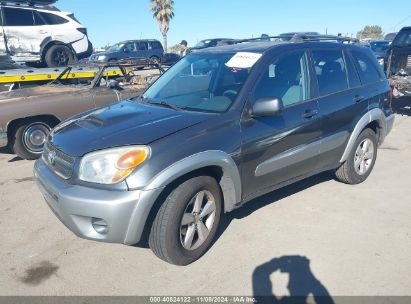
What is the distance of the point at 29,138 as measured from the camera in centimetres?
587

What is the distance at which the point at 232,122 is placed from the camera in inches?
121

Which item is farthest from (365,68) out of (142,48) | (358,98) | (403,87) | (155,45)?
(155,45)

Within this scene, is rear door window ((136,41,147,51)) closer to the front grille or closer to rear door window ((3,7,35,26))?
rear door window ((3,7,35,26))

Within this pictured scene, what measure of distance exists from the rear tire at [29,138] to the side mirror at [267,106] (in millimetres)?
4167

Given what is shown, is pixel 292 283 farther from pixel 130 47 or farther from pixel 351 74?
pixel 130 47

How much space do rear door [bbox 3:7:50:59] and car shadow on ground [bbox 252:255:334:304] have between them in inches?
369

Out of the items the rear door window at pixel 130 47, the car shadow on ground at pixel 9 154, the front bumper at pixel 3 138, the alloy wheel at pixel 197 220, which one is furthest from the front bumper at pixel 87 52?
the rear door window at pixel 130 47

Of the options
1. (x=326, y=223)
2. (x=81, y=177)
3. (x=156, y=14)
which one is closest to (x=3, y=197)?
(x=81, y=177)

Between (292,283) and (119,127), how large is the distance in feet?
6.01

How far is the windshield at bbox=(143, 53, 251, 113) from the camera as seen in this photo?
10.9 feet

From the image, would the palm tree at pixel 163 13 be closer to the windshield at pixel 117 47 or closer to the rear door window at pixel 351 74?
the windshield at pixel 117 47

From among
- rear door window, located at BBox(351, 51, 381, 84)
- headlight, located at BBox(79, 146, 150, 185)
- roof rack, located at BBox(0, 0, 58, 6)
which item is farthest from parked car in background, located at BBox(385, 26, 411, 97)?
roof rack, located at BBox(0, 0, 58, 6)

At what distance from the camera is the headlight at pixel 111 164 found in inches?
104

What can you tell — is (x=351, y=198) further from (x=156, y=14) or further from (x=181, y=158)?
(x=156, y=14)
